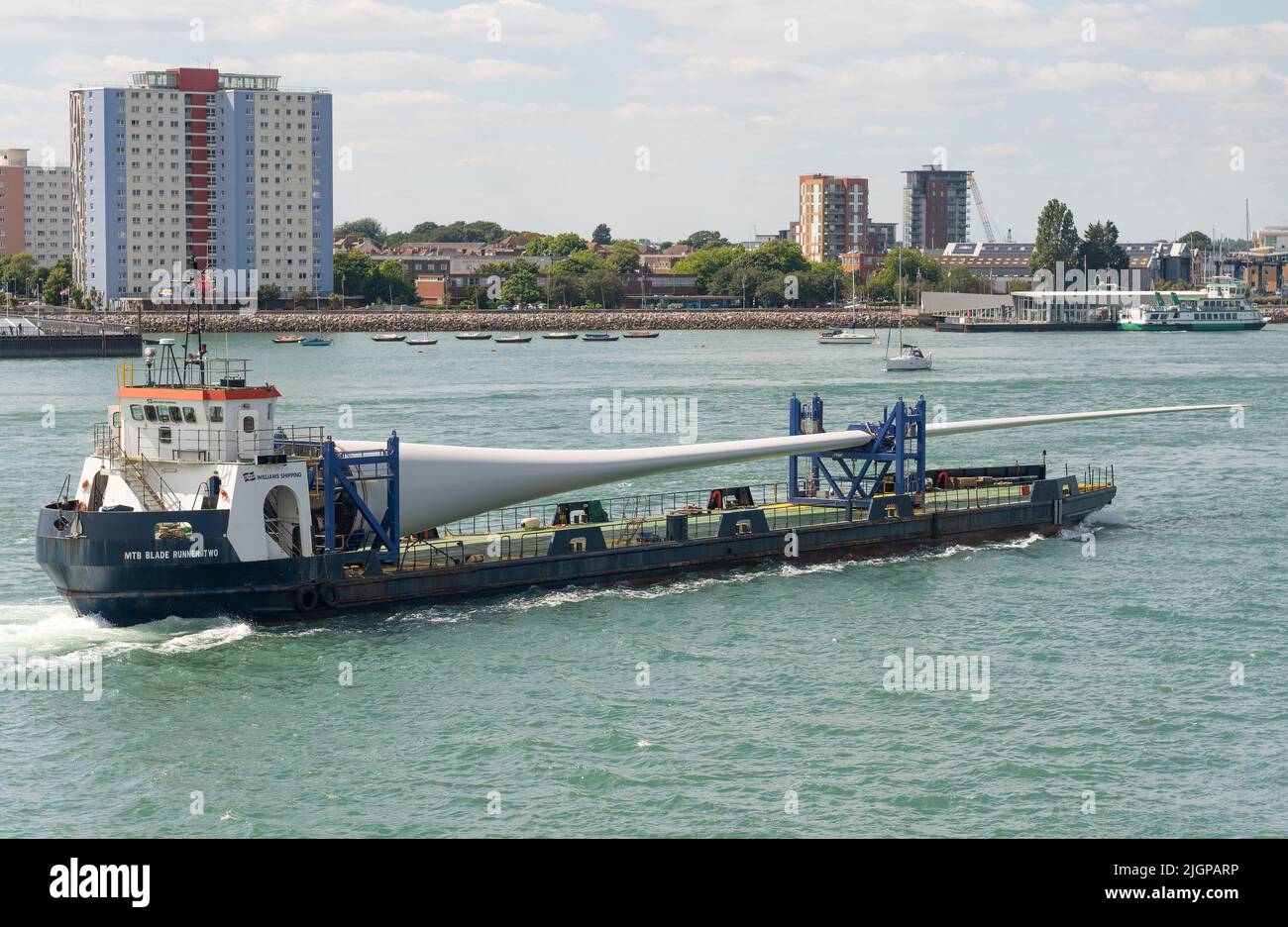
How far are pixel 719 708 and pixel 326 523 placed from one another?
11.3 meters

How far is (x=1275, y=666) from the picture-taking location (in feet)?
119

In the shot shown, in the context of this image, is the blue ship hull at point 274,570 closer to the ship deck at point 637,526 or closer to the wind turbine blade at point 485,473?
the ship deck at point 637,526

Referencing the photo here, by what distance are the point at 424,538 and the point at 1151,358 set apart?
416 feet

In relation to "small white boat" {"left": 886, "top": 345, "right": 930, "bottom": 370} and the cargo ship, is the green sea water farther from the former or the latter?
"small white boat" {"left": 886, "top": 345, "right": 930, "bottom": 370}

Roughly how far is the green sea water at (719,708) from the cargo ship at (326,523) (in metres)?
0.78

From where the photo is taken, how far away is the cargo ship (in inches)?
1437

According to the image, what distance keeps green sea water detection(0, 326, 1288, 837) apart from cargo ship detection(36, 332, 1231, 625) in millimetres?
779

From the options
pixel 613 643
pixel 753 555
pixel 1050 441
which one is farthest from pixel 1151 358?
pixel 613 643

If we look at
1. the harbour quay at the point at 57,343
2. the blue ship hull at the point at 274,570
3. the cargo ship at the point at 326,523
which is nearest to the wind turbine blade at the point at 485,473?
the cargo ship at the point at 326,523

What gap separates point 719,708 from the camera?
107 feet

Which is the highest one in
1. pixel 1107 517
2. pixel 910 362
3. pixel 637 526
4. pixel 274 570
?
pixel 910 362

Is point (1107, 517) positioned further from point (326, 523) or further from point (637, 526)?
point (326, 523)

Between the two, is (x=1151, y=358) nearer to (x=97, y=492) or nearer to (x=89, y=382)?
(x=89, y=382)

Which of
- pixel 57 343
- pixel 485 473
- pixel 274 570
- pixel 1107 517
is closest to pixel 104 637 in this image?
pixel 274 570
